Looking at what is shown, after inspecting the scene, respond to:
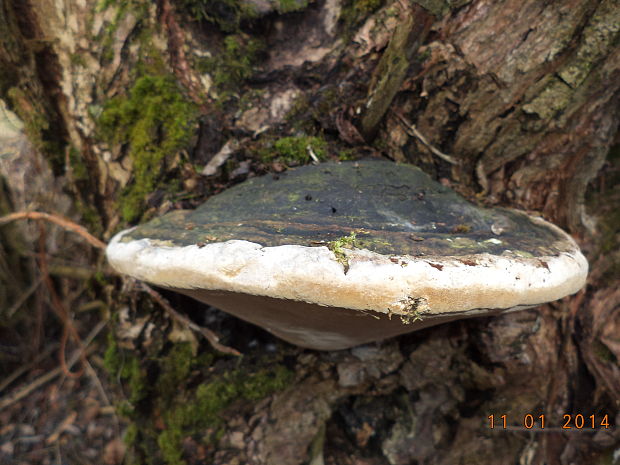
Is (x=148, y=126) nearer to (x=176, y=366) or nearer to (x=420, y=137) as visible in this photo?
(x=176, y=366)

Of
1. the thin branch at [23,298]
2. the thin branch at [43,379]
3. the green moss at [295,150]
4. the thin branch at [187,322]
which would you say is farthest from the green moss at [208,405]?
the thin branch at [23,298]

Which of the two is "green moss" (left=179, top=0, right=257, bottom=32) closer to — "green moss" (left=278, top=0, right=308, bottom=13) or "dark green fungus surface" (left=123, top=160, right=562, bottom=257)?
"green moss" (left=278, top=0, right=308, bottom=13)

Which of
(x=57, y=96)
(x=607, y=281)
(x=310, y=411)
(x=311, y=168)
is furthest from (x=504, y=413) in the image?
(x=57, y=96)

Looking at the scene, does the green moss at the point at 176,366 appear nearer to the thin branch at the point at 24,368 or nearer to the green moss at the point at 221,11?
the green moss at the point at 221,11
